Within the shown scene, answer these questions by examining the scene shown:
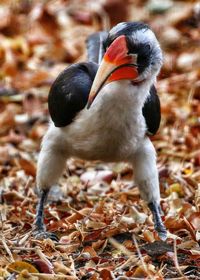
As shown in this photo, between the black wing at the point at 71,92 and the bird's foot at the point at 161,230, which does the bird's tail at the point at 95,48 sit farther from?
the bird's foot at the point at 161,230

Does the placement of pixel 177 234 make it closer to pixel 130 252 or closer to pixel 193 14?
pixel 130 252

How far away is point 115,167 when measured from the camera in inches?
251

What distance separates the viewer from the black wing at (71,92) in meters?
4.77

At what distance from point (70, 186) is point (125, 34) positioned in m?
2.03

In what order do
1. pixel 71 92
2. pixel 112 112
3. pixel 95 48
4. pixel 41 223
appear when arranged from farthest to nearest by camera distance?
pixel 95 48 < pixel 41 223 < pixel 71 92 < pixel 112 112

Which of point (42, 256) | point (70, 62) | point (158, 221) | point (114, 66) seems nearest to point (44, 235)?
point (42, 256)

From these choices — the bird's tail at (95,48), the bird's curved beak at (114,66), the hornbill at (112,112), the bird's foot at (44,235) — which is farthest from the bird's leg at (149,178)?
the bird's tail at (95,48)

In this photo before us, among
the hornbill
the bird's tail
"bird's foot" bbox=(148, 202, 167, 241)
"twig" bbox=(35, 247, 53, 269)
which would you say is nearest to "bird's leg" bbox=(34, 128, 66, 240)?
the hornbill

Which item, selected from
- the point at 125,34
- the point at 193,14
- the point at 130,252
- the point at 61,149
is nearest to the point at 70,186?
the point at 61,149

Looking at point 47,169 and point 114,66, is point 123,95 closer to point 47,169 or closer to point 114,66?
point 114,66

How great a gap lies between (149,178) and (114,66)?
111cm

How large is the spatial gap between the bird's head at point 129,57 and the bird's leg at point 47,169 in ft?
2.75

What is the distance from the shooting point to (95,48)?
5.91 metres

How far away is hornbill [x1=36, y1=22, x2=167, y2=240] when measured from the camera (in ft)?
14.0
